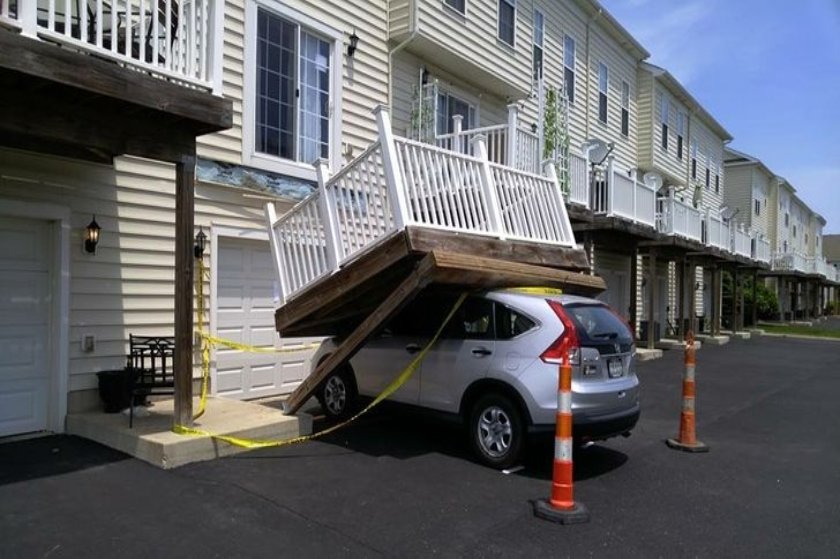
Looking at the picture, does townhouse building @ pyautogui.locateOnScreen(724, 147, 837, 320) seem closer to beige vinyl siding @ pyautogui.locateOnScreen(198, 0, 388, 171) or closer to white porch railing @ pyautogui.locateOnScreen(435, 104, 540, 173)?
white porch railing @ pyautogui.locateOnScreen(435, 104, 540, 173)

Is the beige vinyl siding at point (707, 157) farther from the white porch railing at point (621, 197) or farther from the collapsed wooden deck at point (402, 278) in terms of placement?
the collapsed wooden deck at point (402, 278)

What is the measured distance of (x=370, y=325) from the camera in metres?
6.59

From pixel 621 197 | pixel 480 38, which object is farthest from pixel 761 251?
pixel 480 38

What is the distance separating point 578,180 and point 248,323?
799 centimetres

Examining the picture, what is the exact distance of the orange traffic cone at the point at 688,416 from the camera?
6945 millimetres

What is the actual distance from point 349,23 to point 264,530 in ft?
26.9

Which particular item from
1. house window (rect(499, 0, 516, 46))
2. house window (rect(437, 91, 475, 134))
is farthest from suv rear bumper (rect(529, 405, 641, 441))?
house window (rect(499, 0, 516, 46))

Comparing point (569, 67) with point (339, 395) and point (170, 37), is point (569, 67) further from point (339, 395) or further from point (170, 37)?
point (170, 37)

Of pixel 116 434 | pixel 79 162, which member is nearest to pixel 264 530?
pixel 116 434

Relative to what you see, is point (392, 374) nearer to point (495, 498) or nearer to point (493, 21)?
point (495, 498)

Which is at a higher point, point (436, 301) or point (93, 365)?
point (436, 301)

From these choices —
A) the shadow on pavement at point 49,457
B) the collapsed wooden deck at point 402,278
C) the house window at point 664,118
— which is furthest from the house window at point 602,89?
the shadow on pavement at point 49,457

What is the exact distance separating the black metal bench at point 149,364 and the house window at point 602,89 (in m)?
15.5

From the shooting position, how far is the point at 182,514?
4730 mm
